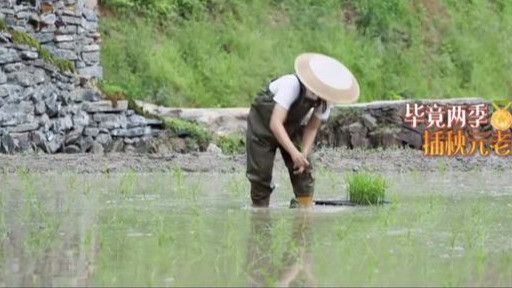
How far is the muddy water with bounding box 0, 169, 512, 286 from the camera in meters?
6.75

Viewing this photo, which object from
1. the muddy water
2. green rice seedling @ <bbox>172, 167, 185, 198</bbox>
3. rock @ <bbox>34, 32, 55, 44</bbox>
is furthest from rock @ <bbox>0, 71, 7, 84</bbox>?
the muddy water

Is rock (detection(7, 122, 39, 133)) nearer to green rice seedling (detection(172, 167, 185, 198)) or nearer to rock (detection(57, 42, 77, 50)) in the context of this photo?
rock (detection(57, 42, 77, 50))

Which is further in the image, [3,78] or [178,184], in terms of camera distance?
[3,78]

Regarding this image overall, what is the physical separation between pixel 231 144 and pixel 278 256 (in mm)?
12300

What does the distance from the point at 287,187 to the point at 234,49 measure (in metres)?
13.4

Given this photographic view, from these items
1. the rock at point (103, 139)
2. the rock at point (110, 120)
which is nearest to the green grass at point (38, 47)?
the rock at point (110, 120)

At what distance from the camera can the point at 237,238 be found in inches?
328

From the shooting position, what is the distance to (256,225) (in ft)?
30.3

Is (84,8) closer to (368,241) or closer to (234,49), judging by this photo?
(234,49)

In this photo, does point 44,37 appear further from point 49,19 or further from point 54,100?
point 54,100

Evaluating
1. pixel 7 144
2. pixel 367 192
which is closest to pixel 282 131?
pixel 367 192

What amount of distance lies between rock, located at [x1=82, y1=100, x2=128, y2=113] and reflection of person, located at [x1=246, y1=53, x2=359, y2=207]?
864 centimetres

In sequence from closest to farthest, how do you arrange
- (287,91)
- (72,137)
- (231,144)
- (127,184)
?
(287,91), (127,184), (72,137), (231,144)

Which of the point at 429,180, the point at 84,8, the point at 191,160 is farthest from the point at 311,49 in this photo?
the point at 429,180
